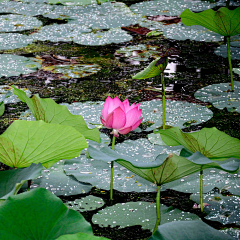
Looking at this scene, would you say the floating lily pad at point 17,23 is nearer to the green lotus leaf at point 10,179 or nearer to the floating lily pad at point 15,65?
the floating lily pad at point 15,65

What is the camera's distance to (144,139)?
59.0 inches

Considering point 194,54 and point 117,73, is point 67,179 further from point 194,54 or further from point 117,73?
point 194,54

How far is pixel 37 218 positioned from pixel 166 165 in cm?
33

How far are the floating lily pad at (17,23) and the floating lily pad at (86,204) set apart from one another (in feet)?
7.58

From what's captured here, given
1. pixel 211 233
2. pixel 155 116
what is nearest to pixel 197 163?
pixel 211 233

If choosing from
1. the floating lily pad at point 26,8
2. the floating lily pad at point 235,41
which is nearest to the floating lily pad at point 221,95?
the floating lily pad at point 235,41

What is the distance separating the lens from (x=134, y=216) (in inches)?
41.1

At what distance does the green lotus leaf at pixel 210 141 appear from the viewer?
0.98 metres

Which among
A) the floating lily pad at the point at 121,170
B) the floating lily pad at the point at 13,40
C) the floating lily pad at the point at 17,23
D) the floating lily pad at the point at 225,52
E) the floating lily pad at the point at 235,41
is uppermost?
the floating lily pad at the point at 17,23

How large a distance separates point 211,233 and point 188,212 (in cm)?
34

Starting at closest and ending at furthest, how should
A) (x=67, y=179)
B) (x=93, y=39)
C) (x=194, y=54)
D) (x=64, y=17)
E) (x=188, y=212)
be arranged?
(x=188, y=212), (x=67, y=179), (x=194, y=54), (x=93, y=39), (x=64, y=17)

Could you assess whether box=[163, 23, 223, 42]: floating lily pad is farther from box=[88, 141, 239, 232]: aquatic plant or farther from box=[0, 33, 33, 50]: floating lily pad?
box=[88, 141, 239, 232]: aquatic plant

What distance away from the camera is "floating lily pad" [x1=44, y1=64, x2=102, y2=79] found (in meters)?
2.25

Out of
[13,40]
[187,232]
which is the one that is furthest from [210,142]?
[13,40]
